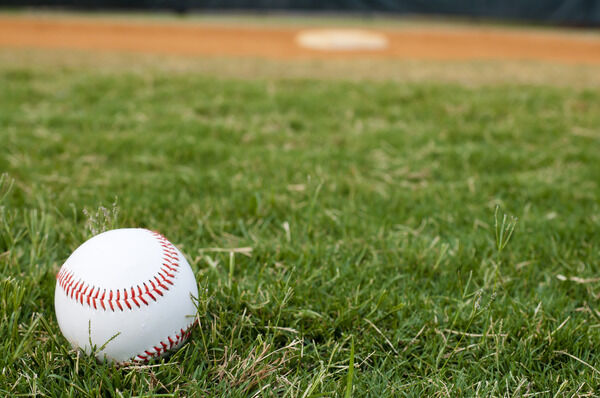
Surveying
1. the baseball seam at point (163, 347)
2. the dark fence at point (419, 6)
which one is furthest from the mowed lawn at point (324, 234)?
the dark fence at point (419, 6)

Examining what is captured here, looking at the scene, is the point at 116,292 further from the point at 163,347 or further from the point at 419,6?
the point at 419,6

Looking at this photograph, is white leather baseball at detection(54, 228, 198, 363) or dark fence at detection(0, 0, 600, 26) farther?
dark fence at detection(0, 0, 600, 26)

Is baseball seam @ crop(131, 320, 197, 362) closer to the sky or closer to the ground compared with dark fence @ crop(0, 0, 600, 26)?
closer to the ground

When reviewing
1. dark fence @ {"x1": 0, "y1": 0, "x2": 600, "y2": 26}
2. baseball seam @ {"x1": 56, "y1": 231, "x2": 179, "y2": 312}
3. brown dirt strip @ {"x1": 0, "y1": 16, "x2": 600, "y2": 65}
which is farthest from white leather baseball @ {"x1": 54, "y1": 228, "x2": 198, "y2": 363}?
dark fence @ {"x1": 0, "y1": 0, "x2": 600, "y2": 26}

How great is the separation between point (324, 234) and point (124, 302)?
1.15 m

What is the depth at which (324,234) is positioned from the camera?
2.48 metres

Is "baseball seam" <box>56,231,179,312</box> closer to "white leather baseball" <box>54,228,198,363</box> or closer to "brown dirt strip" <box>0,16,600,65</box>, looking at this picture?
"white leather baseball" <box>54,228,198,363</box>

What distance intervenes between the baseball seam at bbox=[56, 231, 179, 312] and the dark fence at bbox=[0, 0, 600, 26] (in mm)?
9663

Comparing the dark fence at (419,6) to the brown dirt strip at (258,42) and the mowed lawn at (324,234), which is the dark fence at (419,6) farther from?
the mowed lawn at (324,234)

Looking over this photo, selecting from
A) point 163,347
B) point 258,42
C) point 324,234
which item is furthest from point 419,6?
point 163,347

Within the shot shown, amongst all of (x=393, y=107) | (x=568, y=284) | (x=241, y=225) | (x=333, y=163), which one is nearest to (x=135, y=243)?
(x=241, y=225)

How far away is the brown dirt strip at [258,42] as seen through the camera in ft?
31.5

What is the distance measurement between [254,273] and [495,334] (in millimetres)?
906

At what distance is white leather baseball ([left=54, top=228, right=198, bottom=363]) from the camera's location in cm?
152
